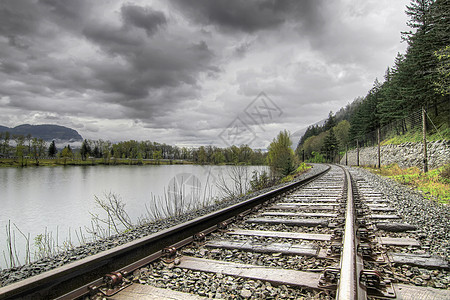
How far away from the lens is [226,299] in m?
1.60

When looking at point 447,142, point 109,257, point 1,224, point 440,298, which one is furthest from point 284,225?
point 447,142

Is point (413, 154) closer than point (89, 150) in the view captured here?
Yes

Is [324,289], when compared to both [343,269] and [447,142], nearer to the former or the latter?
[343,269]

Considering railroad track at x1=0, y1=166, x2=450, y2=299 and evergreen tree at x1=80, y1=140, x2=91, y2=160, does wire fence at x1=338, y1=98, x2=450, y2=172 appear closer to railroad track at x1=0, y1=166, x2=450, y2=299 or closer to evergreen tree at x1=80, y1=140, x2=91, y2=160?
railroad track at x1=0, y1=166, x2=450, y2=299

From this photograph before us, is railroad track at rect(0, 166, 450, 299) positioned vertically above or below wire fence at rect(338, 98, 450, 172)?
below

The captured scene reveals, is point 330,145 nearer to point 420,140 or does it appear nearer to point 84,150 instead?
point 420,140

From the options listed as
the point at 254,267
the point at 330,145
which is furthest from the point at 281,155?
the point at 330,145

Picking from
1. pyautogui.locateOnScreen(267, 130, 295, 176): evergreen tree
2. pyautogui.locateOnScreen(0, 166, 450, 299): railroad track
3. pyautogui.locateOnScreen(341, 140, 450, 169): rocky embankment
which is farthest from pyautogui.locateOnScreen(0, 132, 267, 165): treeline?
pyautogui.locateOnScreen(0, 166, 450, 299): railroad track

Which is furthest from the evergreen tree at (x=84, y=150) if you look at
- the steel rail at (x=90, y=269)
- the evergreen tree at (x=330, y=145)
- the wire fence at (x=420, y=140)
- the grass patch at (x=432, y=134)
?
the steel rail at (x=90, y=269)

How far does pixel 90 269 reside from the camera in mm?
1862

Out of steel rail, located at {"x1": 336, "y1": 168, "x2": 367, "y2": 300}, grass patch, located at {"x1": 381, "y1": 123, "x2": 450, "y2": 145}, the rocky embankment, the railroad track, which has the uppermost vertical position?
grass patch, located at {"x1": 381, "y1": 123, "x2": 450, "y2": 145}

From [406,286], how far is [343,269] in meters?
0.43

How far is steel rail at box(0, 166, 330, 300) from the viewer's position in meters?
1.54

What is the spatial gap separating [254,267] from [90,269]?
1250 mm
